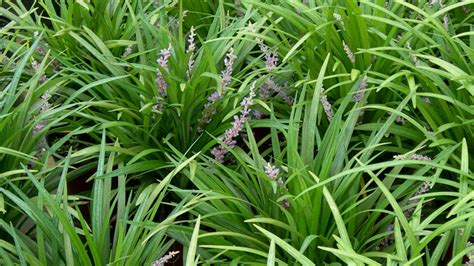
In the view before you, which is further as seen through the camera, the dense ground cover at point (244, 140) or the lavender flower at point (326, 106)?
the lavender flower at point (326, 106)

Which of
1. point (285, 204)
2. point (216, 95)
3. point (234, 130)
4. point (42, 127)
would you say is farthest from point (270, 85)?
point (42, 127)

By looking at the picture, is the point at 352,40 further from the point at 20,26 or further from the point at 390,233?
the point at 20,26

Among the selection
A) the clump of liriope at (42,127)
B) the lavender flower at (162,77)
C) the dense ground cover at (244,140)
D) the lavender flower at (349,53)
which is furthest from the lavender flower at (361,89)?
the clump of liriope at (42,127)

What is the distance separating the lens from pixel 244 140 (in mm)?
1909

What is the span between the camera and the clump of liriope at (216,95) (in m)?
1.97

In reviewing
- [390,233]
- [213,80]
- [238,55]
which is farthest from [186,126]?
[390,233]

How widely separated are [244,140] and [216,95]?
0.61 ft

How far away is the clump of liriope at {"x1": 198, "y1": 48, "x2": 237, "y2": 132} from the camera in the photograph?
1968mm

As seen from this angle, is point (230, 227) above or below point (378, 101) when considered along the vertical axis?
below

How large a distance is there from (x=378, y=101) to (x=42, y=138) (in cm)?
98

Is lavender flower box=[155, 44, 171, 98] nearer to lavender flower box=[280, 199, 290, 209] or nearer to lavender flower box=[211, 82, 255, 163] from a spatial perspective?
lavender flower box=[211, 82, 255, 163]

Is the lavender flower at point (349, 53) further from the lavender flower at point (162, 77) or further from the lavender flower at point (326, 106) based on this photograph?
the lavender flower at point (162, 77)

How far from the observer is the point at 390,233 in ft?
5.24

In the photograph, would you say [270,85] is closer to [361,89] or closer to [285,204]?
[361,89]
